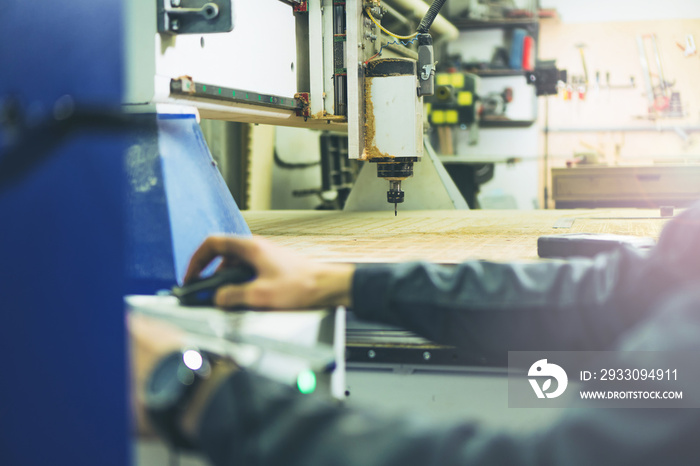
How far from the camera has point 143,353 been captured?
0.50m

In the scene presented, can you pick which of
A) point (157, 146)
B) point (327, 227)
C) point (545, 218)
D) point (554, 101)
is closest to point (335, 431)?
point (157, 146)

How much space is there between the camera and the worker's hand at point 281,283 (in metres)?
0.67

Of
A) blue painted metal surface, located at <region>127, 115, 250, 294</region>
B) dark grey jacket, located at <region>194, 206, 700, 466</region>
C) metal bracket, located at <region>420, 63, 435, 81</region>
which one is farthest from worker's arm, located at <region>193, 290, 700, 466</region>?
metal bracket, located at <region>420, 63, 435, 81</region>

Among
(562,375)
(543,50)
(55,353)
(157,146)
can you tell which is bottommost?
(562,375)

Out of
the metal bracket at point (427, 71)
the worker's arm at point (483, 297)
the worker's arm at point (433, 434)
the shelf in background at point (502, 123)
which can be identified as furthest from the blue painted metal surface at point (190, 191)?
the shelf in background at point (502, 123)

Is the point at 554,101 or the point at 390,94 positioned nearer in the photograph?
the point at 390,94

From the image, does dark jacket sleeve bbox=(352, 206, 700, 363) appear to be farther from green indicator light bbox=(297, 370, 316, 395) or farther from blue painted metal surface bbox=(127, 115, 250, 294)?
blue painted metal surface bbox=(127, 115, 250, 294)

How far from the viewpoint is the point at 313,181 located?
4566mm

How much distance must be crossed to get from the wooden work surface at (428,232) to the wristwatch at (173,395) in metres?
0.53

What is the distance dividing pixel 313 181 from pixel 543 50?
8.23 feet

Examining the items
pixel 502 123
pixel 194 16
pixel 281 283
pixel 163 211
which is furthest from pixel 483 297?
pixel 502 123

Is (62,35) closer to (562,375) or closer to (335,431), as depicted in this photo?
(335,431)

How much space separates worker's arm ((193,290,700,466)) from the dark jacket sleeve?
22cm

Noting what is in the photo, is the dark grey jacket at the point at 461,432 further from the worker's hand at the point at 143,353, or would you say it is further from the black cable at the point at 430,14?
the black cable at the point at 430,14
